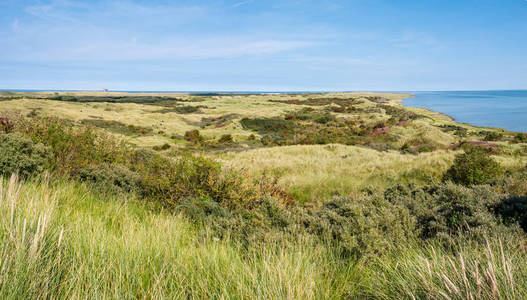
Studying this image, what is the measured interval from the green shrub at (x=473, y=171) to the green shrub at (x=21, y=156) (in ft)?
44.7

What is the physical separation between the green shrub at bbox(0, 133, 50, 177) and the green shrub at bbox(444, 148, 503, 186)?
44.7 ft

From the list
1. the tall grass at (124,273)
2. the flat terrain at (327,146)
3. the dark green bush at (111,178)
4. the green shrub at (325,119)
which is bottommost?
the flat terrain at (327,146)

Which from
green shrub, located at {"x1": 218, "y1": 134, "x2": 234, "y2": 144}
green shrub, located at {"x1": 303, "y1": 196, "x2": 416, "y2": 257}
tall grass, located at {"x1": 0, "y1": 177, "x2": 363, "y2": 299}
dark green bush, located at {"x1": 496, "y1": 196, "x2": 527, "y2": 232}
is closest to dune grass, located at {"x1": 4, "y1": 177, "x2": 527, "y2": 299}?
tall grass, located at {"x1": 0, "y1": 177, "x2": 363, "y2": 299}

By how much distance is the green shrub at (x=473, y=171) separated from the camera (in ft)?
36.8

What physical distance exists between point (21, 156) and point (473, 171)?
14417mm

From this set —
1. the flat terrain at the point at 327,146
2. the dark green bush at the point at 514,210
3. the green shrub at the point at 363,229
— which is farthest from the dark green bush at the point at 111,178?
the dark green bush at the point at 514,210

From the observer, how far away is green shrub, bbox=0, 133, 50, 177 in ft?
20.0

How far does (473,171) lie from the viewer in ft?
37.5

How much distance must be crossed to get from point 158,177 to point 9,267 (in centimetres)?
533

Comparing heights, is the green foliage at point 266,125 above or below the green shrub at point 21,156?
below

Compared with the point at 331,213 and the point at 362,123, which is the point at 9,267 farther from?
the point at 362,123

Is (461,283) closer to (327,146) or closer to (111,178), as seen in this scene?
(111,178)

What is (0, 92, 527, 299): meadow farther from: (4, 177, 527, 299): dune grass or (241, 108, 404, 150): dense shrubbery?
(241, 108, 404, 150): dense shrubbery

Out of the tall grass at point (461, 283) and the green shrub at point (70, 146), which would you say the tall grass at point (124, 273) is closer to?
the tall grass at point (461, 283)
